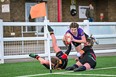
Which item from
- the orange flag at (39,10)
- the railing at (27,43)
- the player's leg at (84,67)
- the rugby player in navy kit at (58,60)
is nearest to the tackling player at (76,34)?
the rugby player in navy kit at (58,60)

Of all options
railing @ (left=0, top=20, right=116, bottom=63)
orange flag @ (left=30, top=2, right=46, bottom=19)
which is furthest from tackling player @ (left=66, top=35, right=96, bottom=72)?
railing @ (left=0, top=20, right=116, bottom=63)

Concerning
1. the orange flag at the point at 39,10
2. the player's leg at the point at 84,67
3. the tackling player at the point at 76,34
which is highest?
the orange flag at the point at 39,10

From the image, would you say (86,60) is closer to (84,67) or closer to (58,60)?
(84,67)

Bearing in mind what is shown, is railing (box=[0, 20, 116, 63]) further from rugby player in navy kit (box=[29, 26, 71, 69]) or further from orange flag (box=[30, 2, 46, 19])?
orange flag (box=[30, 2, 46, 19])

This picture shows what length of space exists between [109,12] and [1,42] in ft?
69.5

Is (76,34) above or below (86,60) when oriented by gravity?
above

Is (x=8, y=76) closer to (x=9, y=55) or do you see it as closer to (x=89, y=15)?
(x=9, y=55)

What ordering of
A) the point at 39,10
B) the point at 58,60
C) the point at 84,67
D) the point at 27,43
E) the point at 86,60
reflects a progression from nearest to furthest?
the point at 84,67 < the point at 39,10 < the point at 86,60 < the point at 58,60 < the point at 27,43

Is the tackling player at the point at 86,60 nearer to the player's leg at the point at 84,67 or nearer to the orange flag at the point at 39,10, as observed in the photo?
the player's leg at the point at 84,67

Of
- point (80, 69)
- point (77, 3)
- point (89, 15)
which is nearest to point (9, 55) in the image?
point (80, 69)

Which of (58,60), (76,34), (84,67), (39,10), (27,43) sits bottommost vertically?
(84,67)

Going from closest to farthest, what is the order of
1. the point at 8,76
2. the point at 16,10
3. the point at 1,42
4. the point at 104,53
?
the point at 8,76 < the point at 1,42 < the point at 104,53 < the point at 16,10

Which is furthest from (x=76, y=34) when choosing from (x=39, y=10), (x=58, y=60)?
(x=39, y=10)

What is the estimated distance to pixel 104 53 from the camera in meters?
17.3
